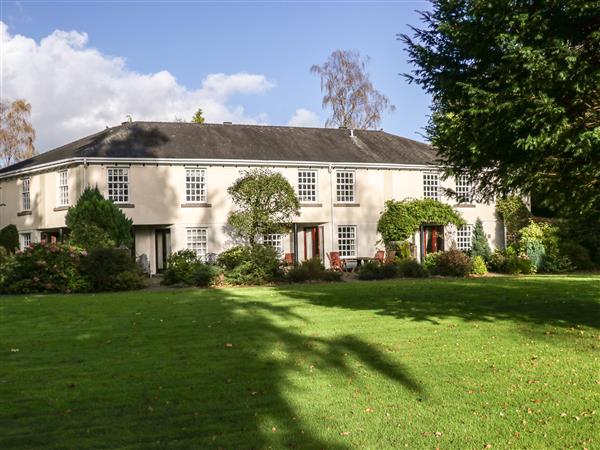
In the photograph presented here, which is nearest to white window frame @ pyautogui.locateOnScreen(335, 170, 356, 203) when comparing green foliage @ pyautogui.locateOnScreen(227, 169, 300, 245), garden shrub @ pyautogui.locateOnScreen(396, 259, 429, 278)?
green foliage @ pyautogui.locateOnScreen(227, 169, 300, 245)

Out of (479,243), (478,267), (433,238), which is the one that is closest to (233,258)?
(478,267)

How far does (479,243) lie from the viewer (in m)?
33.8

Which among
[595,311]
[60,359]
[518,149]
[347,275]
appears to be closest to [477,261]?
[347,275]

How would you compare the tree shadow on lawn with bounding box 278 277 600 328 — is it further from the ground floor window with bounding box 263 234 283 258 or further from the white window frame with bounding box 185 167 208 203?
the white window frame with bounding box 185 167 208 203

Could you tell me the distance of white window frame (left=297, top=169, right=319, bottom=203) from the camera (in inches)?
1296

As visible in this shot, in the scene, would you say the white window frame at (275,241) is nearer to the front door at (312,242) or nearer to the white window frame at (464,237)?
the front door at (312,242)

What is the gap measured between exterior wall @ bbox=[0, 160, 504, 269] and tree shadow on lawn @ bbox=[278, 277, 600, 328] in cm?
1067

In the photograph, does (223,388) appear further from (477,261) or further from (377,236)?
(377,236)

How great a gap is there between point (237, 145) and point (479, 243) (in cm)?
1321

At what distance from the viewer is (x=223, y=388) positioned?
827 centimetres

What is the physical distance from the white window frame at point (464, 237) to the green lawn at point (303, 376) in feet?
63.2

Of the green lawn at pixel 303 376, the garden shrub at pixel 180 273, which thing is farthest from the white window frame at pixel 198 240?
the green lawn at pixel 303 376

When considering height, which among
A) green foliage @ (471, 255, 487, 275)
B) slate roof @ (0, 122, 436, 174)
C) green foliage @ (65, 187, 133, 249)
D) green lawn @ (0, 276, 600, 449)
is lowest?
green lawn @ (0, 276, 600, 449)

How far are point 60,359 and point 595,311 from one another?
10.9 m
